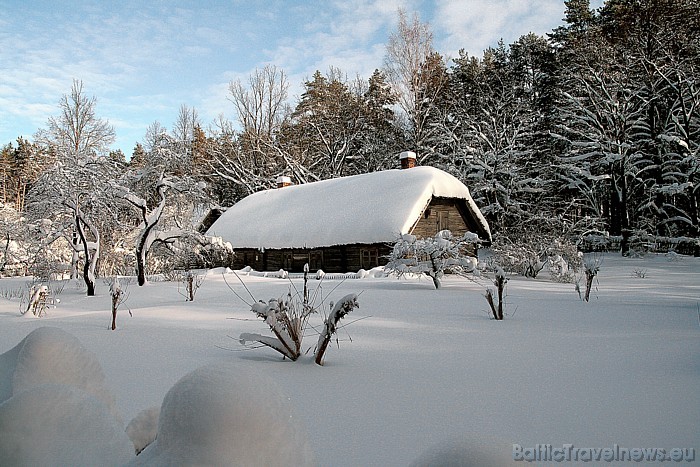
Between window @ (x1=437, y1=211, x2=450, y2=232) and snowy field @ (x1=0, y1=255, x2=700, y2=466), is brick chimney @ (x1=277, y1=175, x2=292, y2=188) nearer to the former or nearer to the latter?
window @ (x1=437, y1=211, x2=450, y2=232)

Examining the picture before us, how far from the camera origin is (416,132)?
28.9m

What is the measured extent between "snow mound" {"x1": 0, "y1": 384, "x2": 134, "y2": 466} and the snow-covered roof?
53.9ft

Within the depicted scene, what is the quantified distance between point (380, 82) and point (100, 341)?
31264mm

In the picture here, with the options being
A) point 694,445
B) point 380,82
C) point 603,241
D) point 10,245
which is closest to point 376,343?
point 694,445

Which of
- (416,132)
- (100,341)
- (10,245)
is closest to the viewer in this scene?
(100,341)

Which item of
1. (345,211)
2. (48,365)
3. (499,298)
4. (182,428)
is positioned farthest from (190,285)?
(345,211)

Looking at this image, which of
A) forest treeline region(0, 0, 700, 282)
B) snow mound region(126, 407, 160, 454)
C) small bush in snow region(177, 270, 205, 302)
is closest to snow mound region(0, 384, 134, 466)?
snow mound region(126, 407, 160, 454)

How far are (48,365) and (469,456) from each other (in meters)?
1.26

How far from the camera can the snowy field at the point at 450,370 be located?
9.84ft

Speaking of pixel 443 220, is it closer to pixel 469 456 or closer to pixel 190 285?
pixel 190 285

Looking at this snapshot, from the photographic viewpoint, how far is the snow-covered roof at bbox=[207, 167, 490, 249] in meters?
18.7

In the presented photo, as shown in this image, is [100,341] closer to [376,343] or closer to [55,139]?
[376,343]

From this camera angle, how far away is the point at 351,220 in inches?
782

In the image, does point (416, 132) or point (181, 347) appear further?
point (416, 132)
